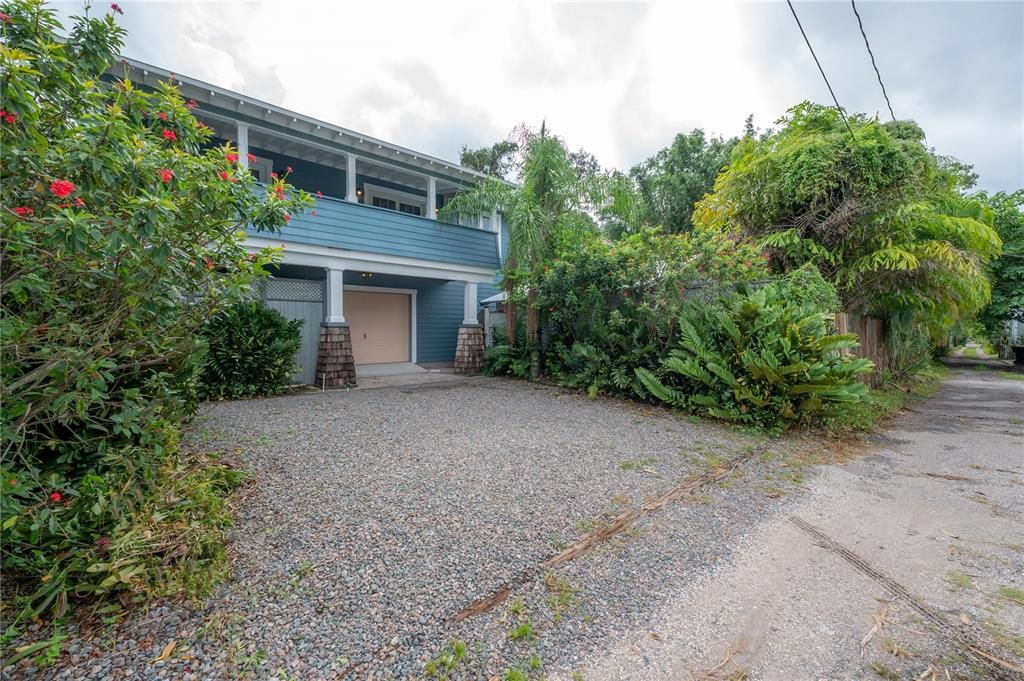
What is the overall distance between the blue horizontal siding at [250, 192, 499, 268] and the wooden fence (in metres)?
7.19

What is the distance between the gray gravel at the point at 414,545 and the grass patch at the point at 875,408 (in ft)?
5.06

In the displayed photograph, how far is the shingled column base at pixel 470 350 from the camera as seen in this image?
994 cm

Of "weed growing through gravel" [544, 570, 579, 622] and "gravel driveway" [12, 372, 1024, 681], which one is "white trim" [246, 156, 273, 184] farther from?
"weed growing through gravel" [544, 570, 579, 622]

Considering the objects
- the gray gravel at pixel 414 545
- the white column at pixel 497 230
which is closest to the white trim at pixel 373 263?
the white column at pixel 497 230

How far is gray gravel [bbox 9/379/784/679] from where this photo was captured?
1698mm

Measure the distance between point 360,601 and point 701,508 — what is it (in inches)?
92.3

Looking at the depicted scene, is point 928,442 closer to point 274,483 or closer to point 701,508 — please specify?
point 701,508

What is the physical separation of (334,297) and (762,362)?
6851 millimetres

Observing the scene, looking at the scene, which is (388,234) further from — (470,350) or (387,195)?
(470,350)

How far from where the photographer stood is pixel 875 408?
22.1 ft

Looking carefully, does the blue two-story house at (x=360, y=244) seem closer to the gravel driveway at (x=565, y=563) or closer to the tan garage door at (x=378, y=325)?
the tan garage door at (x=378, y=325)

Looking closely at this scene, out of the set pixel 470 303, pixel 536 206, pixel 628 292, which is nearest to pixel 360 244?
pixel 470 303

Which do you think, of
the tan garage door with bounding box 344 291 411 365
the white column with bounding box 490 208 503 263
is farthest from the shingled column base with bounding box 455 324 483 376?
the white column with bounding box 490 208 503 263

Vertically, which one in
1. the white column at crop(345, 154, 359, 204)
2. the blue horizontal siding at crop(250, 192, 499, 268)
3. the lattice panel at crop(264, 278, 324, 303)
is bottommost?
the lattice panel at crop(264, 278, 324, 303)
